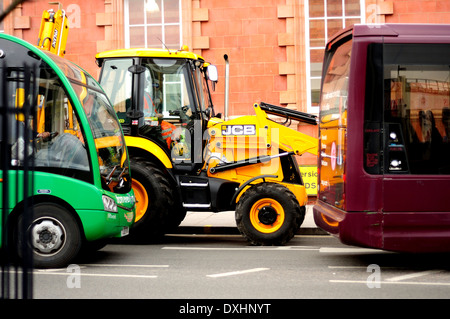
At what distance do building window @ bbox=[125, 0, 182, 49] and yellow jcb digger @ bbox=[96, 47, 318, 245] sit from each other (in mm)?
6595

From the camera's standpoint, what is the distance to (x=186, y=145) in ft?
34.6

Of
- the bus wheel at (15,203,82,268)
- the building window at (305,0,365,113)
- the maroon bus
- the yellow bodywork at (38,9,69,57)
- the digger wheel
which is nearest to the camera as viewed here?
the maroon bus

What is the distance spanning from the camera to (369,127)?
765 centimetres

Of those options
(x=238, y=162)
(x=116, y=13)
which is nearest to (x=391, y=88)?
(x=238, y=162)

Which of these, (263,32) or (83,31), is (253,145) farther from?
(83,31)

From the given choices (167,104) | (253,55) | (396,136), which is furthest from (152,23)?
(396,136)

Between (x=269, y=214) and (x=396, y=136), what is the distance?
2733 mm

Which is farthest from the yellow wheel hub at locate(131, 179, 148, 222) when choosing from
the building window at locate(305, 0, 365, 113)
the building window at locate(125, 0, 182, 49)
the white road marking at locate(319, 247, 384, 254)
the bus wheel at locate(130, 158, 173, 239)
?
the building window at locate(125, 0, 182, 49)

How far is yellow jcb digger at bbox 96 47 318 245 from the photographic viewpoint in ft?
33.9

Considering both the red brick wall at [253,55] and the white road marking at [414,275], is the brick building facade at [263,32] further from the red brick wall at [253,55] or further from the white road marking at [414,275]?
the white road marking at [414,275]

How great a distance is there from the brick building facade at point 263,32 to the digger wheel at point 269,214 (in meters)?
6.61

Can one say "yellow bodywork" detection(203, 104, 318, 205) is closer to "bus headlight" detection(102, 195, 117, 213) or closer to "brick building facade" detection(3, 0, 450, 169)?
"bus headlight" detection(102, 195, 117, 213)
